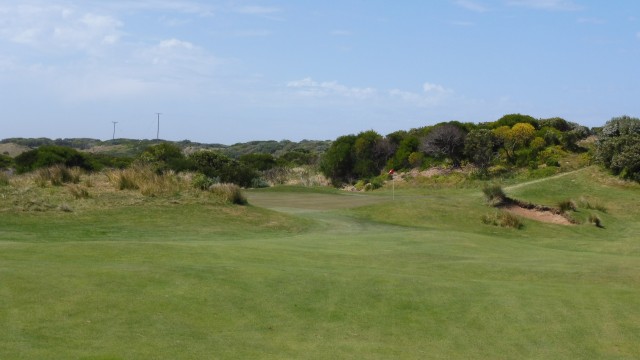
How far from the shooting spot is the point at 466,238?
78.5 feet

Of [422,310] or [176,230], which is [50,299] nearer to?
[422,310]

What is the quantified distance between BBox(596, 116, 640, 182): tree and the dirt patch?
1221 centimetres

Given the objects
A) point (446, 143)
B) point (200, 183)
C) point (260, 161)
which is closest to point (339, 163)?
point (446, 143)

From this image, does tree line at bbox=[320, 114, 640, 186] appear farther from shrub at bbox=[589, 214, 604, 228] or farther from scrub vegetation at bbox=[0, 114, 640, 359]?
scrub vegetation at bbox=[0, 114, 640, 359]

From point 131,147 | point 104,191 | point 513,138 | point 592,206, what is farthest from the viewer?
point 131,147

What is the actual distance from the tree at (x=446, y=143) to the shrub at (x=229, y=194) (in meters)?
31.6

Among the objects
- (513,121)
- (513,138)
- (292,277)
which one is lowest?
(292,277)

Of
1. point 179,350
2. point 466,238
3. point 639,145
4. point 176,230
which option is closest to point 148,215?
point 176,230

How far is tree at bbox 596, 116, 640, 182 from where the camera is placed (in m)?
45.0

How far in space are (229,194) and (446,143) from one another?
32584 millimetres

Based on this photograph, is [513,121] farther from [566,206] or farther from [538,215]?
[538,215]

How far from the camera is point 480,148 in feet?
183

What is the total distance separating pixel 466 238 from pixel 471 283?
922 cm

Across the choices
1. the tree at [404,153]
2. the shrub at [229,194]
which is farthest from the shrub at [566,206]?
the tree at [404,153]
